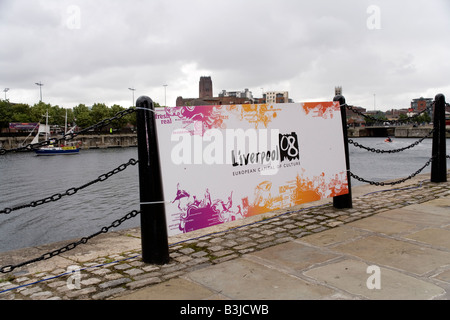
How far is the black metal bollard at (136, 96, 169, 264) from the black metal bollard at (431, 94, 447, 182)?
706 cm

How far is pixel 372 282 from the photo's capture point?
10.6ft

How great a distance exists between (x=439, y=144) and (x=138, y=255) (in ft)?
24.4

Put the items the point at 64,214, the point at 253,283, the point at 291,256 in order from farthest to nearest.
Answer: the point at 64,214, the point at 291,256, the point at 253,283

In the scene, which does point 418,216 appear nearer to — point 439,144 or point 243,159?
point 243,159

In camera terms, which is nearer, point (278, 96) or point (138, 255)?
point (138, 255)

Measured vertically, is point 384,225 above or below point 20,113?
below

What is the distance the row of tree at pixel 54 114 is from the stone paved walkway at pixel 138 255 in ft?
304

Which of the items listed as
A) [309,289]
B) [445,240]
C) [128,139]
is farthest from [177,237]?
[128,139]

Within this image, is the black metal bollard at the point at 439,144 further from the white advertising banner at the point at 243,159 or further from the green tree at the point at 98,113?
the green tree at the point at 98,113

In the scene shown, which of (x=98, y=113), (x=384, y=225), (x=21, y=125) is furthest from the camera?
(x=98, y=113)

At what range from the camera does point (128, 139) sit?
104 meters

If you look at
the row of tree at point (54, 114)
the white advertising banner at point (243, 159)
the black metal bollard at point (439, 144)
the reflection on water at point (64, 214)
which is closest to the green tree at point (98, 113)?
the row of tree at point (54, 114)

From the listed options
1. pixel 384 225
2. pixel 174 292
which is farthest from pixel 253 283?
pixel 384 225
